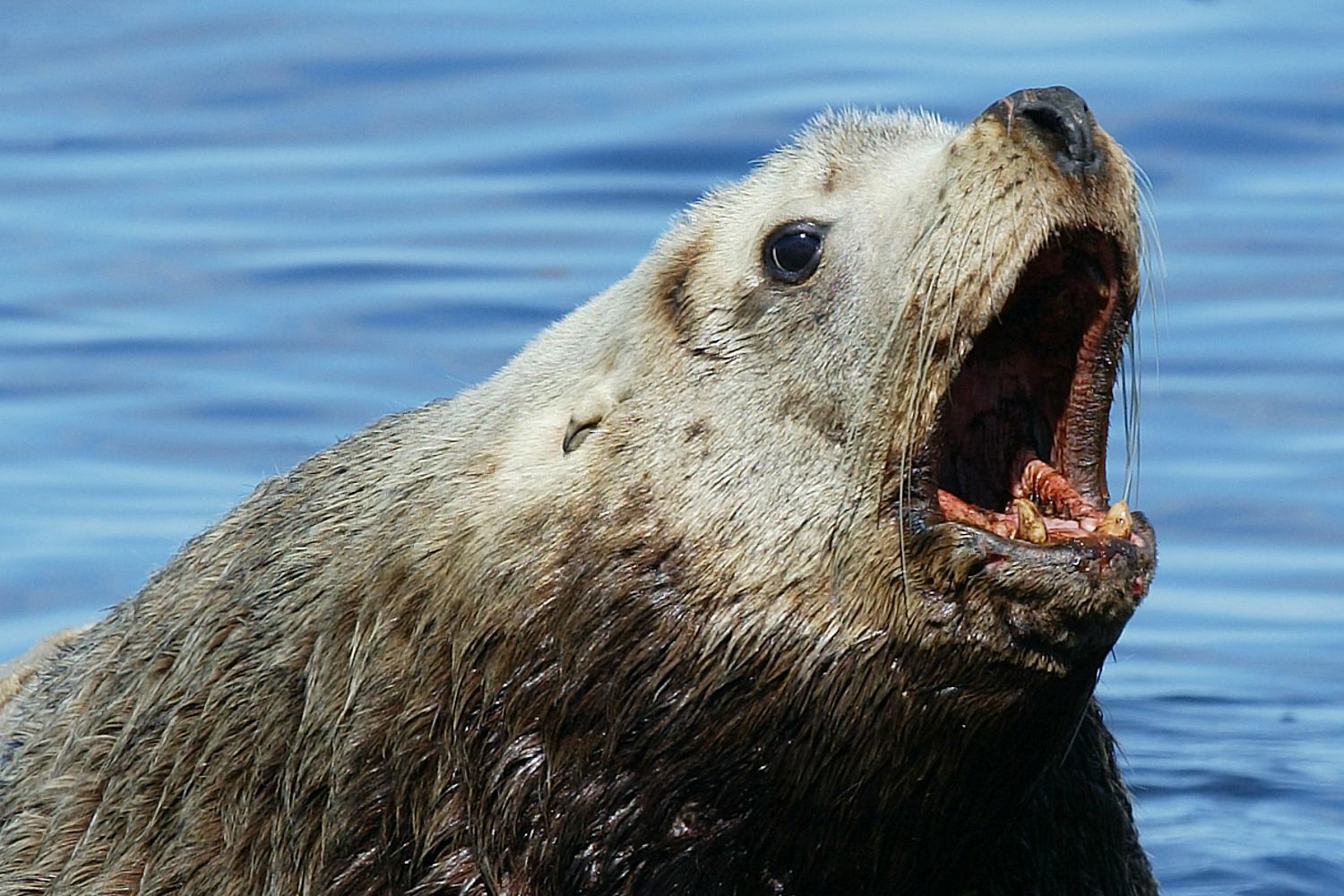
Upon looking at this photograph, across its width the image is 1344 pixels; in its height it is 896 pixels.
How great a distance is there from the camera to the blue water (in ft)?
34.5

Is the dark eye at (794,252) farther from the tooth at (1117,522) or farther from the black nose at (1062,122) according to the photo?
the tooth at (1117,522)

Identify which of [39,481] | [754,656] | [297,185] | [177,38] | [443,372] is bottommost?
[754,656]

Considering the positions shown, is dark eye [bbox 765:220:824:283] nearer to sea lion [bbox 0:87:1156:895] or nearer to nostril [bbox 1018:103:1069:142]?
sea lion [bbox 0:87:1156:895]

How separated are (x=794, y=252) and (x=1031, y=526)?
75 cm

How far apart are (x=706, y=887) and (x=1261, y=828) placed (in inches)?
165

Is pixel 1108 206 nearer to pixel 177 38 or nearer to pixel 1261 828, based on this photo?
pixel 1261 828

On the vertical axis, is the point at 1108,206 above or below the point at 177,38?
below

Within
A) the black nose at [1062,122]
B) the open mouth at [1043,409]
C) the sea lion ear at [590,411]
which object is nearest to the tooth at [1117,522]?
the open mouth at [1043,409]

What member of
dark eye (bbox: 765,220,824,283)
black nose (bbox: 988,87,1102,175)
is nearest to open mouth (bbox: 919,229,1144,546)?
black nose (bbox: 988,87,1102,175)

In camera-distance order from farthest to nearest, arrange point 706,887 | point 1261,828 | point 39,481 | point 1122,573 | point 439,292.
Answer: point 439,292 < point 39,481 < point 1261,828 < point 706,887 < point 1122,573

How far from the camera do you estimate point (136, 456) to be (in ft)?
39.4

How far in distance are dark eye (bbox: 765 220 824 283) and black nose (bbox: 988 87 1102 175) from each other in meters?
0.46

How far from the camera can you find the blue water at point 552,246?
10.5 metres

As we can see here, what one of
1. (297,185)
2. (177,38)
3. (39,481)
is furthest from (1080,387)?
(177,38)
